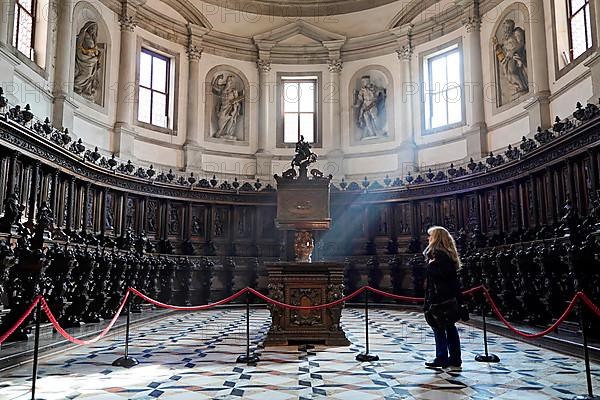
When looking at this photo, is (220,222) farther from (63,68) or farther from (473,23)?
(473,23)

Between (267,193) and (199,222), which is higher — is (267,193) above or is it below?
above

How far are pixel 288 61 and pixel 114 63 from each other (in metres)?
5.52

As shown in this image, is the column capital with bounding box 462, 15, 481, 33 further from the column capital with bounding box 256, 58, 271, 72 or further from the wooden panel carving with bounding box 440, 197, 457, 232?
the column capital with bounding box 256, 58, 271, 72

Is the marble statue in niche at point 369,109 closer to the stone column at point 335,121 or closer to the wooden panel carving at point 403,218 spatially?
the stone column at point 335,121

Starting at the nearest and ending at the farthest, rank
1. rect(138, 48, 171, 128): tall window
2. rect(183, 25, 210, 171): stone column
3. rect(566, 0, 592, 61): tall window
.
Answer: rect(566, 0, 592, 61): tall window, rect(138, 48, 171, 128): tall window, rect(183, 25, 210, 171): stone column

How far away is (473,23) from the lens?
48.3 ft

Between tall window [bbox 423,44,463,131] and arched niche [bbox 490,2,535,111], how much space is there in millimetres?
1350

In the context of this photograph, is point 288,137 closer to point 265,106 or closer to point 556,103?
point 265,106

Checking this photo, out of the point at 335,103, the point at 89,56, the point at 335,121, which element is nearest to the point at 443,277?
the point at 89,56

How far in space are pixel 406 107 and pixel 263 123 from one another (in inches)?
175

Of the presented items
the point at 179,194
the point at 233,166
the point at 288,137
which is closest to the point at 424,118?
the point at 288,137

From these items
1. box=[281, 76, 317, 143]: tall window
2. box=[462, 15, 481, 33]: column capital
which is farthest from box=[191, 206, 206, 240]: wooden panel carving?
box=[462, 15, 481, 33]: column capital

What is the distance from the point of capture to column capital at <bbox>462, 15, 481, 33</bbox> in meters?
14.7

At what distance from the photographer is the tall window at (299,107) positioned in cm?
1742
